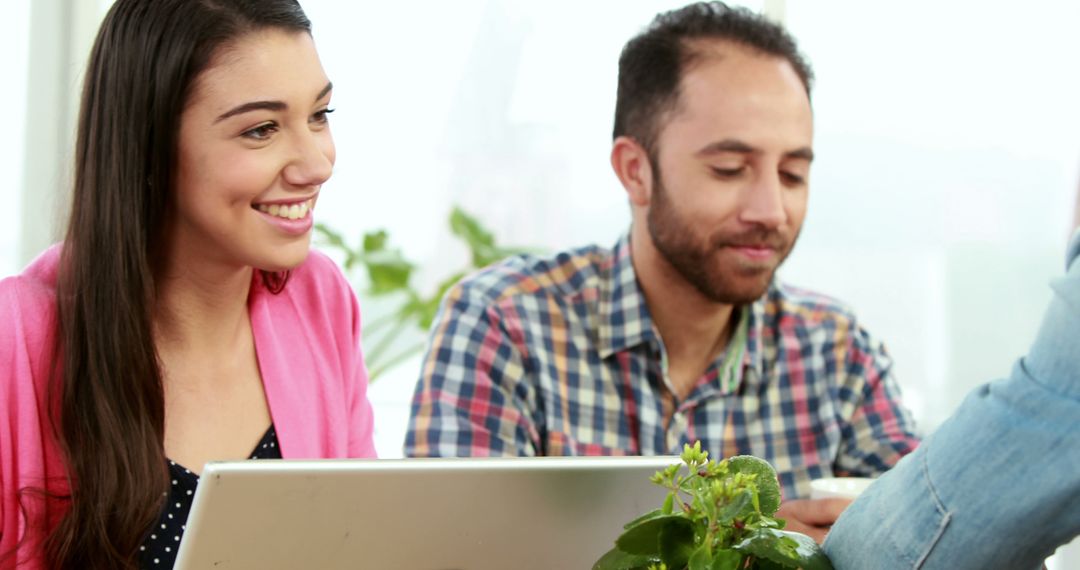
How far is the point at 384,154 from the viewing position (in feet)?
10.8

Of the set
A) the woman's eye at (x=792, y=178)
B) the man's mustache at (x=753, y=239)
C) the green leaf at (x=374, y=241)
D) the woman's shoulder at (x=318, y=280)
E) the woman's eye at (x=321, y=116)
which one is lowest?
the green leaf at (x=374, y=241)

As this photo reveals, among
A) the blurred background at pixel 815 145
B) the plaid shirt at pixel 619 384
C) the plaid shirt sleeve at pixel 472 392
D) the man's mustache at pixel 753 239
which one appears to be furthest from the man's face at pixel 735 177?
the blurred background at pixel 815 145

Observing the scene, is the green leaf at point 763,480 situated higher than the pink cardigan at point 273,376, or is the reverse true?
the green leaf at point 763,480

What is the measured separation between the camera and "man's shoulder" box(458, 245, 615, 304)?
6.92 feet

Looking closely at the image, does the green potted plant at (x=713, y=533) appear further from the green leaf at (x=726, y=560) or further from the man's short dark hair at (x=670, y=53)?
the man's short dark hair at (x=670, y=53)

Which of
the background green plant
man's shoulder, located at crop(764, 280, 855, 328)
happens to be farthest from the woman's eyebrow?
the background green plant

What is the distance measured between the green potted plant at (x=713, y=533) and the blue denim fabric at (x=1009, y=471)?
8 centimetres

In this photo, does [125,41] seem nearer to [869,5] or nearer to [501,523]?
[501,523]

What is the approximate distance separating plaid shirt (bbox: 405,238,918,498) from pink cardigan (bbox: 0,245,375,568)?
0.60 feet

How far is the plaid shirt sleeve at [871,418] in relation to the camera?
6.96 ft

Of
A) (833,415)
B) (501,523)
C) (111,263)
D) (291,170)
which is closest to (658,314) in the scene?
(833,415)

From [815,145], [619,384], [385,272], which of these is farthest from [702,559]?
[815,145]

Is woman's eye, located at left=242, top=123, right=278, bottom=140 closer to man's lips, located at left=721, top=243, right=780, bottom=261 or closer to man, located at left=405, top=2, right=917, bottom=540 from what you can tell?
man, located at left=405, top=2, right=917, bottom=540

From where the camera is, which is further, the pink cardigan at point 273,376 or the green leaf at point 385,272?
the green leaf at point 385,272
